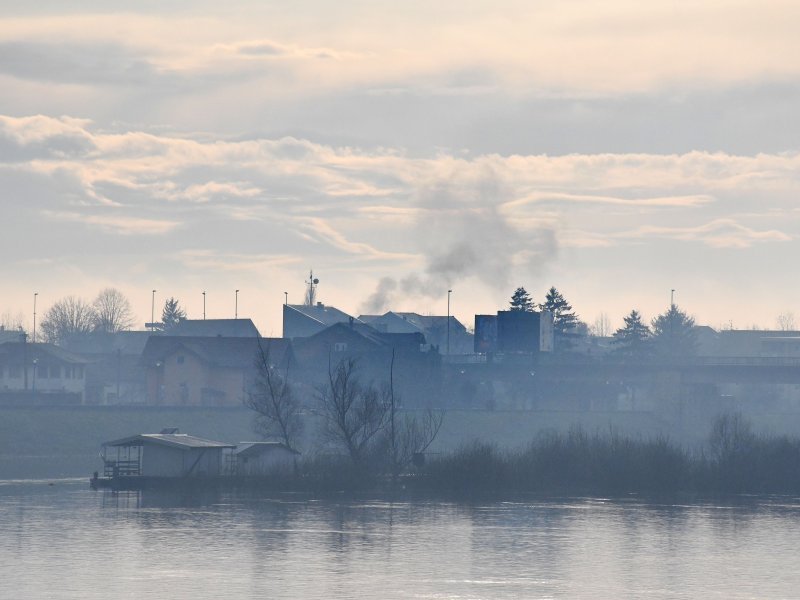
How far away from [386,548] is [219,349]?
11252cm

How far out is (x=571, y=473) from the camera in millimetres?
Answer: 100000

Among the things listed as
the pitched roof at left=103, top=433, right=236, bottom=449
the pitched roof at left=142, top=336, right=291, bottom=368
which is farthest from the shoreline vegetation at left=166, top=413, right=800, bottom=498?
the pitched roof at left=142, top=336, right=291, bottom=368

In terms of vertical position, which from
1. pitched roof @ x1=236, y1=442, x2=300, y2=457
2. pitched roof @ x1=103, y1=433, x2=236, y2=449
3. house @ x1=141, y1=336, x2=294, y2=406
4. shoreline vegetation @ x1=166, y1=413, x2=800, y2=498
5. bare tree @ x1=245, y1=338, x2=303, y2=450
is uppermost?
house @ x1=141, y1=336, x2=294, y2=406

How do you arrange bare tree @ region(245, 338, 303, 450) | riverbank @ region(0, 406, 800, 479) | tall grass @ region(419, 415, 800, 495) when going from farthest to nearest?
riverbank @ region(0, 406, 800, 479) < bare tree @ region(245, 338, 303, 450) < tall grass @ region(419, 415, 800, 495)

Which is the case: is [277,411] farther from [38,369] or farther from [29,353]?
[29,353]

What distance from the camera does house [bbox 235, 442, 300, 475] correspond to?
9869 centimetres

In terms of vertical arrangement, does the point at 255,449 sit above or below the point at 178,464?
above

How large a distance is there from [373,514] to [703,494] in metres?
27.3

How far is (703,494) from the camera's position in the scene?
95.9m

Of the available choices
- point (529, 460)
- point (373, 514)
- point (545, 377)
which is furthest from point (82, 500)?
point (545, 377)

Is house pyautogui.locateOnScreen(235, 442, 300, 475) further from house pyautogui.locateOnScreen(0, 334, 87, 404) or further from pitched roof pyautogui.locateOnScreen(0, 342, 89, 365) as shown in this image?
pitched roof pyautogui.locateOnScreen(0, 342, 89, 365)

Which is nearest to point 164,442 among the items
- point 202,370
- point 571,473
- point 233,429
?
point 571,473

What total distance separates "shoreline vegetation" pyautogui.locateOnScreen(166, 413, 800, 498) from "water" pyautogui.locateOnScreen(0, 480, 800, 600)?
6.92m

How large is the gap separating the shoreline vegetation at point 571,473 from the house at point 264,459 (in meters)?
1.10
